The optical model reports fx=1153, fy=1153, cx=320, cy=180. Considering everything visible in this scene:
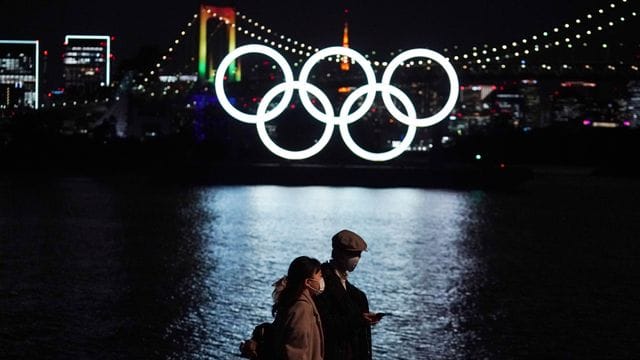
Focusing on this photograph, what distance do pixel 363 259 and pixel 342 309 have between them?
10.7 meters

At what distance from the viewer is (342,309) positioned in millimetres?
4570

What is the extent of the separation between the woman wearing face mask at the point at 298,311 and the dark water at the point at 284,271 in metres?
4.09

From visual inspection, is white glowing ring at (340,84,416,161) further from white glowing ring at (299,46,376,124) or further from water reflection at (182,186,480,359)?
water reflection at (182,186,480,359)

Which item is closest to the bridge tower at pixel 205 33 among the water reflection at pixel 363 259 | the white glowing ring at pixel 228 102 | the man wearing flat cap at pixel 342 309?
the white glowing ring at pixel 228 102

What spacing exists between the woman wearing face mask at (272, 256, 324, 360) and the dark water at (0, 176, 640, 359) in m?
4.09

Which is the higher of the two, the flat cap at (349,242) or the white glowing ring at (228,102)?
the white glowing ring at (228,102)

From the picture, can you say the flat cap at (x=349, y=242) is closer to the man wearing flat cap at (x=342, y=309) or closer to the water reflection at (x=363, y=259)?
the man wearing flat cap at (x=342, y=309)

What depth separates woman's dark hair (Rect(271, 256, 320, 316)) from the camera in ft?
14.0

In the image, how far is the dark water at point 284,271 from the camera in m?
8.95

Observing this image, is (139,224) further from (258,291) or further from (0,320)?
(0,320)

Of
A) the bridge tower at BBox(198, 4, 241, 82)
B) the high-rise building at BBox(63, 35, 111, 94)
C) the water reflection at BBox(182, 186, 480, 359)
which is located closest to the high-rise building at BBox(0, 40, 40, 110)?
the high-rise building at BBox(63, 35, 111, 94)

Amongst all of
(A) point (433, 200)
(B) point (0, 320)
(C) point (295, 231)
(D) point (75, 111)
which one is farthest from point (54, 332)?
(D) point (75, 111)

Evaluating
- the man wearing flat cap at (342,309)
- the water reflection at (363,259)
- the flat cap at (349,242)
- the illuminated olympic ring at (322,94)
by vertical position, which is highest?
the illuminated olympic ring at (322,94)

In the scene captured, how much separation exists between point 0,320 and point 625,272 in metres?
8.12
